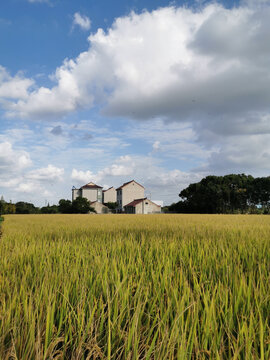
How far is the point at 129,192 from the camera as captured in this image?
6888cm

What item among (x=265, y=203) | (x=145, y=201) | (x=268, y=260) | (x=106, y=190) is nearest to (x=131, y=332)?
(x=268, y=260)

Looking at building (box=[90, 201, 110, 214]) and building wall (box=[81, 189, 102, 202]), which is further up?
building wall (box=[81, 189, 102, 202])

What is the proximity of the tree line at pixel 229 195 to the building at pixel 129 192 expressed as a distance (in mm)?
18124

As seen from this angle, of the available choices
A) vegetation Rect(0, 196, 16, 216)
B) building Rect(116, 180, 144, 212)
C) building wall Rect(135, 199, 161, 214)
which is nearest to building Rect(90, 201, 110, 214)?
building Rect(116, 180, 144, 212)

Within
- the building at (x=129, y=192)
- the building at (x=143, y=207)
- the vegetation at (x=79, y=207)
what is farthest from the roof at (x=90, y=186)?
the vegetation at (x=79, y=207)

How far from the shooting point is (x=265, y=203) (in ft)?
170

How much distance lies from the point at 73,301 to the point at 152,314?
1.95 ft

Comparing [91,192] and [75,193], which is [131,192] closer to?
[91,192]

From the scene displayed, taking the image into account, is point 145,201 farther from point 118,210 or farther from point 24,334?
point 24,334

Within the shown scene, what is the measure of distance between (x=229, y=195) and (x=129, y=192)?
26.4 metres

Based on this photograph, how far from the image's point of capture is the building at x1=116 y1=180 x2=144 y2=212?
68.6 meters

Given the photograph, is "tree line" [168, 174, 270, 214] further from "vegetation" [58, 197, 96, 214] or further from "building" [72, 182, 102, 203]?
"building" [72, 182, 102, 203]

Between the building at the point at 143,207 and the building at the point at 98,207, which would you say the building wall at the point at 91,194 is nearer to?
the building at the point at 98,207

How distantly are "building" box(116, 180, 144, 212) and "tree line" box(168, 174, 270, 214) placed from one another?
18.1 meters
